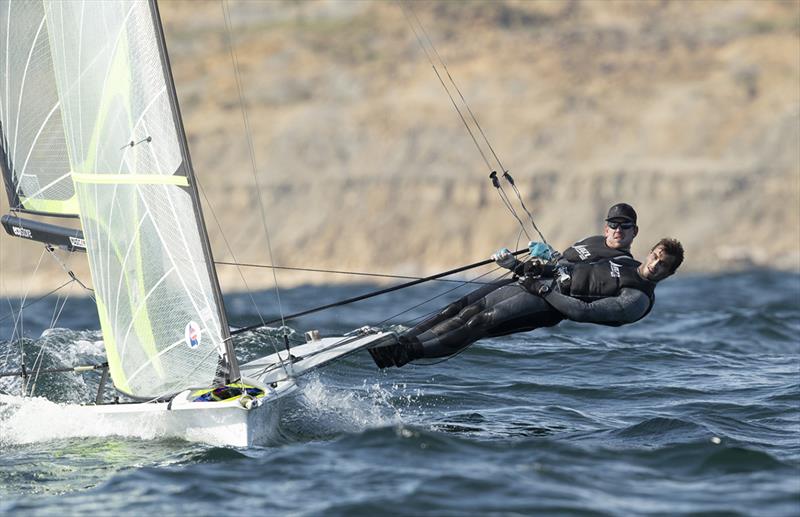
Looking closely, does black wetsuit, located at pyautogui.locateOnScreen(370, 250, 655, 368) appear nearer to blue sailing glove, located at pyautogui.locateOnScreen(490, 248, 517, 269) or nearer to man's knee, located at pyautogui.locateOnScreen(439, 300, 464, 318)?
man's knee, located at pyautogui.locateOnScreen(439, 300, 464, 318)

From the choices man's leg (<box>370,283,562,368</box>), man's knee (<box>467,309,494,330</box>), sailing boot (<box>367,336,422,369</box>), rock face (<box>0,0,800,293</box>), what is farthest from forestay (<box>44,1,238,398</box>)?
rock face (<box>0,0,800,293</box>)

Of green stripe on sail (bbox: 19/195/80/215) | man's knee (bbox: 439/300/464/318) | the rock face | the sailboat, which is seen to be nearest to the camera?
the sailboat

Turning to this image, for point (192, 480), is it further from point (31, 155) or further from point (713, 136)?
point (713, 136)

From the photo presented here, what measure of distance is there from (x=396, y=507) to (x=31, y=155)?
189 inches

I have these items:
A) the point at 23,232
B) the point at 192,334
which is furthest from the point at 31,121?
the point at 192,334

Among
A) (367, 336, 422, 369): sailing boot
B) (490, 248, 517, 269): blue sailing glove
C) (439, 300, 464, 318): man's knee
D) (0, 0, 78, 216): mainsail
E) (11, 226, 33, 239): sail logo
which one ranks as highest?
(0, 0, 78, 216): mainsail

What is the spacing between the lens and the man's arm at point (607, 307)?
850 cm

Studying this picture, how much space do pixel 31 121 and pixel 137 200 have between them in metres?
1.71

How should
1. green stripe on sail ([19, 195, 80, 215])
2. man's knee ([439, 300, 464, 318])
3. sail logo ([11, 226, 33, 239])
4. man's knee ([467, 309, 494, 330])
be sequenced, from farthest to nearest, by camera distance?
sail logo ([11, 226, 33, 239]) < green stripe on sail ([19, 195, 80, 215]) < man's knee ([439, 300, 464, 318]) < man's knee ([467, 309, 494, 330])

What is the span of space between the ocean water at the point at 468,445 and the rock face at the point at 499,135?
91.4 ft

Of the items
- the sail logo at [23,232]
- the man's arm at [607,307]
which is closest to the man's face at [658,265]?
the man's arm at [607,307]

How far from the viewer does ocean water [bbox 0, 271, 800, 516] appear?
6.57 m

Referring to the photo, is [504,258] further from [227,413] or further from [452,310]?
[227,413]

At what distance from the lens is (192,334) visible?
8383 mm
